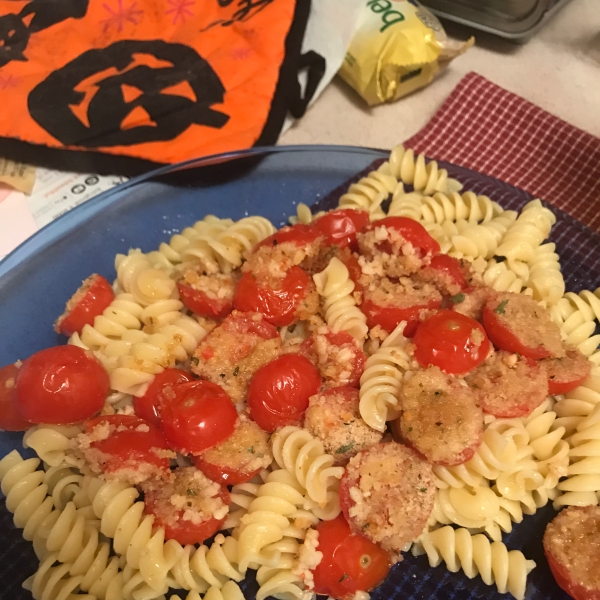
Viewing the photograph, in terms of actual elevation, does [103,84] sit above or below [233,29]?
below

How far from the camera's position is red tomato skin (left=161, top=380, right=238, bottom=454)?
1234 millimetres

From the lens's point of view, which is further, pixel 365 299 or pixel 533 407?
pixel 365 299

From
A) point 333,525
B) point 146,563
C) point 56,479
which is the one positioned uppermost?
point 333,525

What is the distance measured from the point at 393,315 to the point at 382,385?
21 cm

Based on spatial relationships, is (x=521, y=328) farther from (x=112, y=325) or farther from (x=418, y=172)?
(x=112, y=325)

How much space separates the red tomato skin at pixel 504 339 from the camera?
1.34m

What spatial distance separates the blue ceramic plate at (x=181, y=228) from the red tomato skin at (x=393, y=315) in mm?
516

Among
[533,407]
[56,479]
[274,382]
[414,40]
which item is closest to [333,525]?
[274,382]

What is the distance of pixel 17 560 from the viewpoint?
49.5 inches

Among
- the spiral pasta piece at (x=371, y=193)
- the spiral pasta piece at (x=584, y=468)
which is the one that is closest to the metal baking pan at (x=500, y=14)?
the spiral pasta piece at (x=371, y=193)

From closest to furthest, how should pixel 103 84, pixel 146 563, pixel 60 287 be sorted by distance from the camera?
pixel 146 563, pixel 60 287, pixel 103 84

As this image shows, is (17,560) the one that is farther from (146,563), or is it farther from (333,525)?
(333,525)

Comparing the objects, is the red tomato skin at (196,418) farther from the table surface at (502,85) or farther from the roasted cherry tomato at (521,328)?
the table surface at (502,85)

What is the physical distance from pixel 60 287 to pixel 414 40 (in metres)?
1.63
